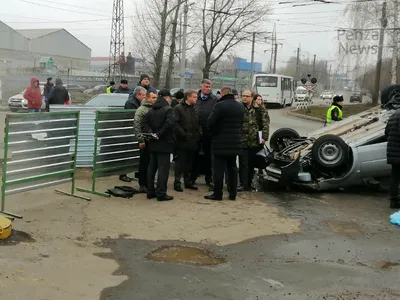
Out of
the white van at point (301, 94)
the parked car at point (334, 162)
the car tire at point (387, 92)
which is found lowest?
the parked car at point (334, 162)

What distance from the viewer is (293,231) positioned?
690cm

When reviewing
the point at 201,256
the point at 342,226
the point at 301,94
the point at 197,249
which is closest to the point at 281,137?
the point at 342,226

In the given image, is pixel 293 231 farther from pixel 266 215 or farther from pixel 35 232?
pixel 35 232

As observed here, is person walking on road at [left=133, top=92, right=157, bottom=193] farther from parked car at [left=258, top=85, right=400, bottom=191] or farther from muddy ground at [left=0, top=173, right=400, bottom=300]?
parked car at [left=258, top=85, right=400, bottom=191]

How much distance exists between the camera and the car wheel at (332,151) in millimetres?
8930

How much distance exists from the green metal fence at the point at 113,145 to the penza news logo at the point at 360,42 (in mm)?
26305

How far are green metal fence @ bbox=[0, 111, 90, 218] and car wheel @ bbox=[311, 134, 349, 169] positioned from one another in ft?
13.4

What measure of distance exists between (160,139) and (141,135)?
345 millimetres

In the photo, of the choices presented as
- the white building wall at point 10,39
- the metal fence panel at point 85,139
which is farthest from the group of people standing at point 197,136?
the white building wall at point 10,39

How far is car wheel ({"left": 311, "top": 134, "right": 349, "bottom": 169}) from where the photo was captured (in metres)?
8.93

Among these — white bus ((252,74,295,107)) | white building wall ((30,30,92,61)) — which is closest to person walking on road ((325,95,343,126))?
white bus ((252,74,295,107))

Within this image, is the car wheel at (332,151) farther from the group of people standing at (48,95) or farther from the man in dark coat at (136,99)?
the group of people standing at (48,95)

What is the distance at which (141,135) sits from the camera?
8141mm

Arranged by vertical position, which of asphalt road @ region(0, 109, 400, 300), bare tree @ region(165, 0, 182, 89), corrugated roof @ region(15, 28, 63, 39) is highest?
corrugated roof @ region(15, 28, 63, 39)
